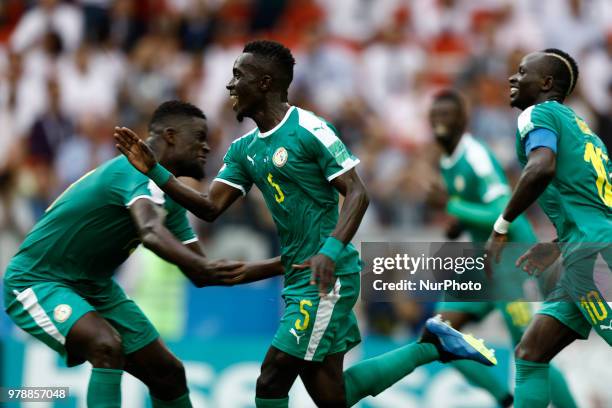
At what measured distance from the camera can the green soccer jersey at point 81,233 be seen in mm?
7414

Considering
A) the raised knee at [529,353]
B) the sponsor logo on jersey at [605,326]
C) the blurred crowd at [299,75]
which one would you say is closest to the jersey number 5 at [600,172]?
the sponsor logo on jersey at [605,326]

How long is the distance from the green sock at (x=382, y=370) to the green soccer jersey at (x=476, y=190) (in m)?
2.05

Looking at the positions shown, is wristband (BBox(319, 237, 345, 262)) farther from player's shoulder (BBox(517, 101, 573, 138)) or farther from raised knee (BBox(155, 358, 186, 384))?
raised knee (BBox(155, 358, 186, 384))

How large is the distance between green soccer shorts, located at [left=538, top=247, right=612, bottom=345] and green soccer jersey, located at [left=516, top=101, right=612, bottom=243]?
0.14m

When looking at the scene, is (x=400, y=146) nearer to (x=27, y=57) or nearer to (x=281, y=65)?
(x=27, y=57)

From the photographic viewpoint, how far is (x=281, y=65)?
709cm

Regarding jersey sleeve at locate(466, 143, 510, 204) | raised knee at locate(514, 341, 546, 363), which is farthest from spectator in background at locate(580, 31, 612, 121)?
raised knee at locate(514, 341, 546, 363)

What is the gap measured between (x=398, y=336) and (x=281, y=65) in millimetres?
5937

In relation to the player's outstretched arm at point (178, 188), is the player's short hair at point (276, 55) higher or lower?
higher

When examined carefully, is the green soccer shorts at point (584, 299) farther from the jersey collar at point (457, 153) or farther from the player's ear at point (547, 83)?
the jersey collar at point (457, 153)

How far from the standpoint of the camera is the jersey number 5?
23.0 feet

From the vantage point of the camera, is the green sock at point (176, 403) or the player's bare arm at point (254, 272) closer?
the player's bare arm at point (254, 272)

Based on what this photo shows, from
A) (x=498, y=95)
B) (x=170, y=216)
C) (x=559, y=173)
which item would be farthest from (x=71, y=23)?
(x=559, y=173)

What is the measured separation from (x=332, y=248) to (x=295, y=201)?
60 cm
